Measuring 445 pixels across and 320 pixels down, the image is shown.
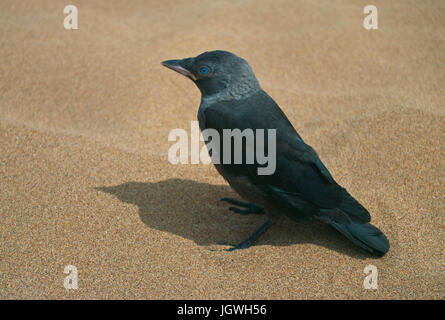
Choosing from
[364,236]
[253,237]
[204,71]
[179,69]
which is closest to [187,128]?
[179,69]

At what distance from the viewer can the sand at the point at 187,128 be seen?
2.74m

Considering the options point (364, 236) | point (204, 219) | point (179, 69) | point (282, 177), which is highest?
point (179, 69)

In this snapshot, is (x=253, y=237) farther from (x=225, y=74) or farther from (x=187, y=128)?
(x=187, y=128)

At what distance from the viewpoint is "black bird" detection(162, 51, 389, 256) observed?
9.17 feet

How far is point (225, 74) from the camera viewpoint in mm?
3006

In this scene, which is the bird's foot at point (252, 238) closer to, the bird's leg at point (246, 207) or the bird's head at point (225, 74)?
the bird's leg at point (246, 207)

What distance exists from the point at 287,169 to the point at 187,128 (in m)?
1.64

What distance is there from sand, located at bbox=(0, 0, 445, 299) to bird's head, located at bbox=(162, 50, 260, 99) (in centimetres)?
85

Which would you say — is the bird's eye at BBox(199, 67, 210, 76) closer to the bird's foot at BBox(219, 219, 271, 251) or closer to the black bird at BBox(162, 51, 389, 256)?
the black bird at BBox(162, 51, 389, 256)

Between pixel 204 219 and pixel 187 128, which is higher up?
pixel 187 128

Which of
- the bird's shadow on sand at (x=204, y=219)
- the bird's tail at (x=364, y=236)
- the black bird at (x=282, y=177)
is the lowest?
the bird's shadow on sand at (x=204, y=219)

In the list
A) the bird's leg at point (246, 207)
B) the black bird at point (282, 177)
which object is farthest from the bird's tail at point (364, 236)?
the bird's leg at point (246, 207)

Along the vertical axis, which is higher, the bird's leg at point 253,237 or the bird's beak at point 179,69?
the bird's beak at point 179,69
